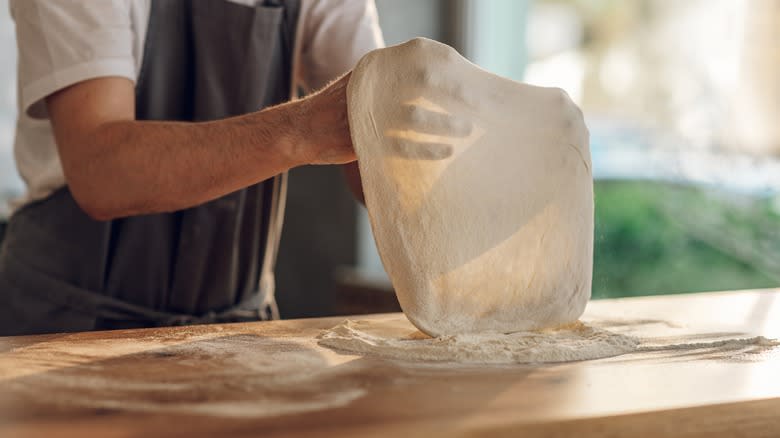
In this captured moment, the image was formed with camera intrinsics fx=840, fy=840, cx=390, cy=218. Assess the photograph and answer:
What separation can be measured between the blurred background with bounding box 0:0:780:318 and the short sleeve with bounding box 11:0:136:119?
5.97ft

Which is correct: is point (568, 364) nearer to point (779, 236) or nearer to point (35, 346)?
point (35, 346)

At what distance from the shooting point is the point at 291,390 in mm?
871

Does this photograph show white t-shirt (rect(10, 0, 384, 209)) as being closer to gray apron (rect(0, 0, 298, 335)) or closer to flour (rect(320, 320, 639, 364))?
gray apron (rect(0, 0, 298, 335))

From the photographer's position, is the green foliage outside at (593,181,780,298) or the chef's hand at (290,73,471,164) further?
the green foliage outside at (593,181,780,298)

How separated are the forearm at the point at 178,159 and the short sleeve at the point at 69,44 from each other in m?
0.10

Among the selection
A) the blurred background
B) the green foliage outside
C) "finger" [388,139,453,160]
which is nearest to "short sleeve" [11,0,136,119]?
"finger" [388,139,453,160]

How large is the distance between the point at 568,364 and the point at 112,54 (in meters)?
0.80

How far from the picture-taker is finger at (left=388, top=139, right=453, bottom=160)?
1097 mm

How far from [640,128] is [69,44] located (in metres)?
2.92

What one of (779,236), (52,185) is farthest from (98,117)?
(779,236)

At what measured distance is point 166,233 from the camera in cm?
148

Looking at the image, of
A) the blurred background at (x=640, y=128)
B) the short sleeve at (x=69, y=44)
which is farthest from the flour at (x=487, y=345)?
the blurred background at (x=640, y=128)

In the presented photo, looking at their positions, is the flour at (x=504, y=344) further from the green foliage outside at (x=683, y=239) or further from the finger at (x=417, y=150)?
the green foliage outside at (x=683, y=239)

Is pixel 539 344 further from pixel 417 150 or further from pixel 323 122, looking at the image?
pixel 323 122
